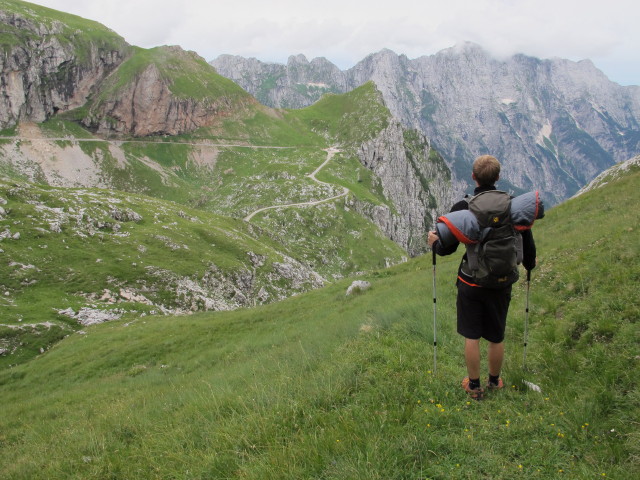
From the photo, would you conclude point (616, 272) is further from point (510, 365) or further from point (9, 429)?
point (9, 429)

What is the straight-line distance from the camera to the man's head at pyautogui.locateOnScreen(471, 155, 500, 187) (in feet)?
20.6

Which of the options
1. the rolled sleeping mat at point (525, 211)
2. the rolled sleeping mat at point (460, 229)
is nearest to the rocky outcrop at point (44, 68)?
the rolled sleeping mat at point (460, 229)

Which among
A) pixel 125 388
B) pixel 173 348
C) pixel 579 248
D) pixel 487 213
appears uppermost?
pixel 487 213

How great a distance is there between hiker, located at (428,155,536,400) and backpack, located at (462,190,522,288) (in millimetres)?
204

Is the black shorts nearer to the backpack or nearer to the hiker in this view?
the hiker

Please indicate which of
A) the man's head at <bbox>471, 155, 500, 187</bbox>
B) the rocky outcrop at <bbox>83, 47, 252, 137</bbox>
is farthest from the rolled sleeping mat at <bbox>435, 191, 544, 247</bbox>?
the rocky outcrop at <bbox>83, 47, 252, 137</bbox>

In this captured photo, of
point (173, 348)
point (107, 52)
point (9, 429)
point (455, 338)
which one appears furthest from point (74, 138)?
point (455, 338)

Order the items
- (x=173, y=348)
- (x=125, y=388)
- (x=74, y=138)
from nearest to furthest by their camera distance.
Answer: (x=125, y=388), (x=173, y=348), (x=74, y=138)

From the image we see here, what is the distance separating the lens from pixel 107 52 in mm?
149875

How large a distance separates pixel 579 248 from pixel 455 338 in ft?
28.9

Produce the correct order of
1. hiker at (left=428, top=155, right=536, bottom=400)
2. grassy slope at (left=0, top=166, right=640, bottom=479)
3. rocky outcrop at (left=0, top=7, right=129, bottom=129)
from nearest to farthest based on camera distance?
1. grassy slope at (left=0, top=166, right=640, bottom=479)
2. hiker at (left=428, top=155, right=536, bottom=400)
3. rocky outcrop at (left=0, top=7, right=129, bottom=129)

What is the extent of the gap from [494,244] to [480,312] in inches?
51.1

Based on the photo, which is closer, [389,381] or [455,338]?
[389,381]

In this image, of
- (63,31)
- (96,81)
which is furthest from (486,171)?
(63,31)
